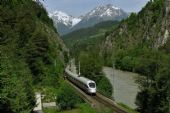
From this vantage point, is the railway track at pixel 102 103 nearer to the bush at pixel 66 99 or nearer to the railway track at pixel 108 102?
the railway track at pixel 108 102

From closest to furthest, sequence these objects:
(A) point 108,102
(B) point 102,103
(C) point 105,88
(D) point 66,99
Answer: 1. (D) point 66,99
2. (B) point 102,103
3. (A) point 108,102
4. (C) point 105,88

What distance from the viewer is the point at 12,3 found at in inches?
366

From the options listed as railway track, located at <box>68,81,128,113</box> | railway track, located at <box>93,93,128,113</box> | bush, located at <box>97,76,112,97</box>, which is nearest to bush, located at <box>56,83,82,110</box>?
railway track, located at <box>68,81,128,113</box>

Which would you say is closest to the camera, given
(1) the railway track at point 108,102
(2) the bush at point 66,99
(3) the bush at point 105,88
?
(2) the bush at point 66,99

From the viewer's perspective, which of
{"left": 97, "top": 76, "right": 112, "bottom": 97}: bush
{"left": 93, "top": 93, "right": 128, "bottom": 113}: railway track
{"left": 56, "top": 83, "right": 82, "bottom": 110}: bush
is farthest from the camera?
{"left": 97, "top": 76, "right": 112, "bottom": 97}: bush

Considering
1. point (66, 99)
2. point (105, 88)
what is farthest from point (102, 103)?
point (105, 88)

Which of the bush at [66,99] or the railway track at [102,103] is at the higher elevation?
the bush at [66,99]

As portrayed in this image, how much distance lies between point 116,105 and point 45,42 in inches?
1246

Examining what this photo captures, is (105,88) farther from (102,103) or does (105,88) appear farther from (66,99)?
(66,99)

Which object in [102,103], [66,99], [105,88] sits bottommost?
[102,103]

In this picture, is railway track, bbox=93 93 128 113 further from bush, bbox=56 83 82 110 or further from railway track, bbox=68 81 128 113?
bush, bbox=56 83 82 110

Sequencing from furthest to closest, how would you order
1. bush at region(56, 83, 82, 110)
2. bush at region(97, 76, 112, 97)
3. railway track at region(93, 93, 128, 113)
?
bush at region(97, 76, 112, 97) < railway track at region(93, 93, 128, 113) < bush at region(56, 83, 82, 110)

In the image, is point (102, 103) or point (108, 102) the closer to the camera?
point (102, 103)

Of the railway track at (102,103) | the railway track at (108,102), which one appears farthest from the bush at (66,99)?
the railway track at (108,102)
